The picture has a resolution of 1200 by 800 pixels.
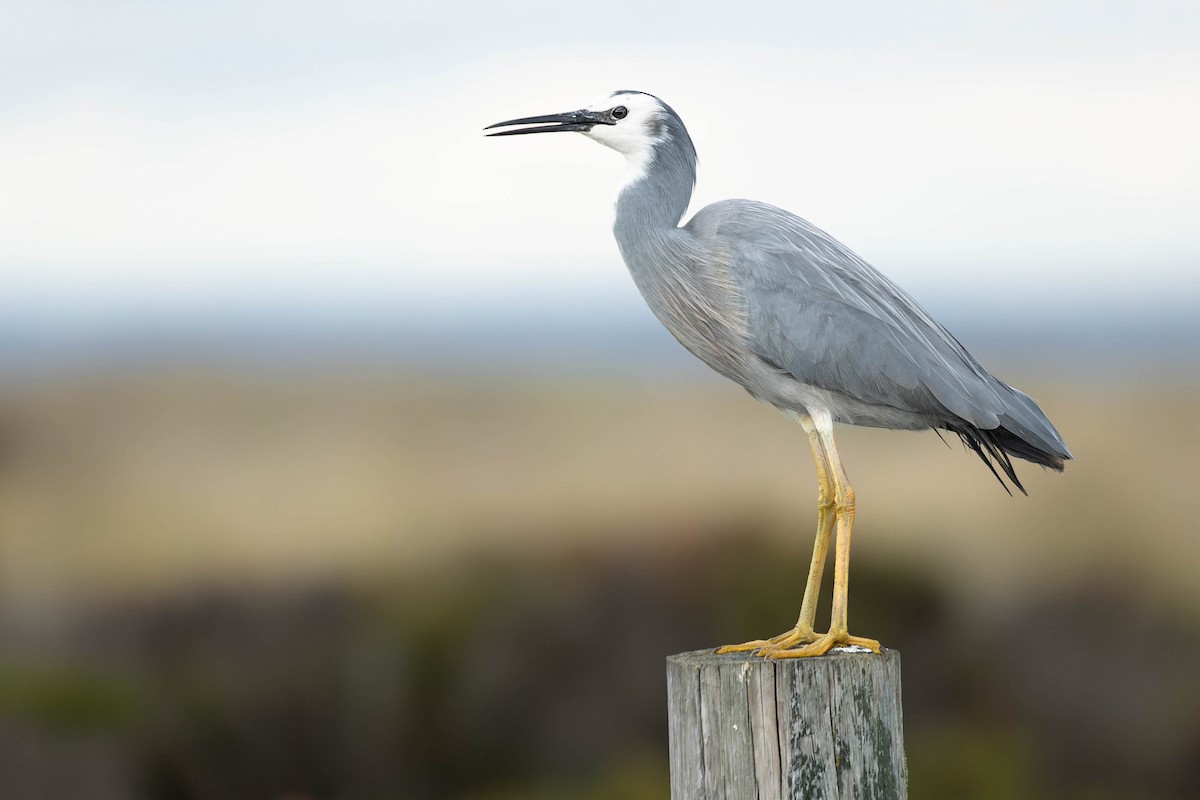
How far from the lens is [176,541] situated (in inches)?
455

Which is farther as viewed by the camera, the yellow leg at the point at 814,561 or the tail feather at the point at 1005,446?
the tail feather at the point at 1005,446

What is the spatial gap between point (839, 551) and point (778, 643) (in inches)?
19.7

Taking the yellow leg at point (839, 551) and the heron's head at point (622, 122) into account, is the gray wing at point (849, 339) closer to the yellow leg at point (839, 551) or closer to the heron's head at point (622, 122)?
the yellow leg at point (839, 551)

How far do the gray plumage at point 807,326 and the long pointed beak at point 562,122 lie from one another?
0.38 m

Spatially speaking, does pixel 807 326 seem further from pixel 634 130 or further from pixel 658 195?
pixel 634 130

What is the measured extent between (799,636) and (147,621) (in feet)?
24.6

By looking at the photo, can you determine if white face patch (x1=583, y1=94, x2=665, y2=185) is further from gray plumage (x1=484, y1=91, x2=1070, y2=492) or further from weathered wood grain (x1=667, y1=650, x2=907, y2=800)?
weathered wood grain (x1=667, y1=650, x2=907, y2=800)

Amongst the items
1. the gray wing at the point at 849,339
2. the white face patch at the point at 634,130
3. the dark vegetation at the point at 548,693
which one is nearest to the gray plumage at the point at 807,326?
the gray wing at the point at 849,339

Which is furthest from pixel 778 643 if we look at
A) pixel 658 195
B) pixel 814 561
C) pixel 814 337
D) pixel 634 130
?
pixel 634 130

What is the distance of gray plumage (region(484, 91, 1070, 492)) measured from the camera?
198 inches

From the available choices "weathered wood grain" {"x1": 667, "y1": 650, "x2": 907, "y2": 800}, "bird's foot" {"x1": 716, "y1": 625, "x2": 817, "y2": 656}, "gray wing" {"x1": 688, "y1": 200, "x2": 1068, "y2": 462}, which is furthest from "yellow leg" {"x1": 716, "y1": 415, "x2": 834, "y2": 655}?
"weathered wood grain" {"x1": 667, "y1": 650, "x2": 907, "y2": 800}

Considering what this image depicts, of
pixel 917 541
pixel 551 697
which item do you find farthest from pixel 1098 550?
pixel 551 697

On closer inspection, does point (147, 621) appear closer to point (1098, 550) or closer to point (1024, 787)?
point (1024, 787)

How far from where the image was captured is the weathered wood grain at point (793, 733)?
12.4 ft
